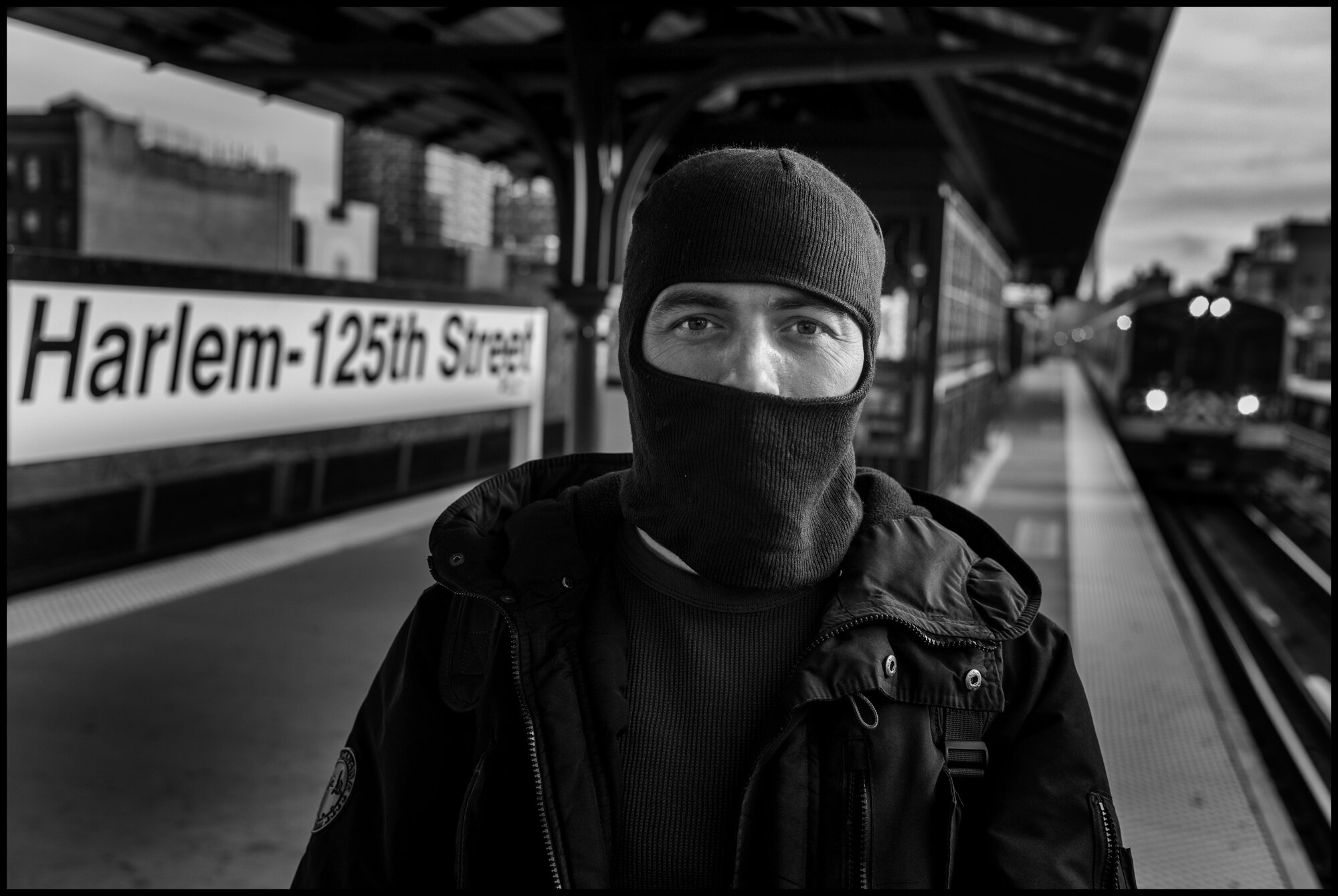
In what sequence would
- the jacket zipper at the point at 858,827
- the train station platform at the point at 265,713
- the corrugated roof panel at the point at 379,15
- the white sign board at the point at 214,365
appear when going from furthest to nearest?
1. the corrugated roof panel at the point at 379,15
2. the white sign board at the point at 214,365
3. the train station platform at the point at 265,713
4. the jacket zipper at the point at 858,827

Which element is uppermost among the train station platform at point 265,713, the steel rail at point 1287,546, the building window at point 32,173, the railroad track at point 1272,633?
the building window at point 32,173

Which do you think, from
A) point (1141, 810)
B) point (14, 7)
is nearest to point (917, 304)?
point (1141, 810)

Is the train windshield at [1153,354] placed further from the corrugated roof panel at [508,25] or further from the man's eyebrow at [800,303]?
the man's eyebrow at [800,303]

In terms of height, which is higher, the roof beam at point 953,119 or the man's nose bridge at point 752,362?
the roof beam at point 953,119

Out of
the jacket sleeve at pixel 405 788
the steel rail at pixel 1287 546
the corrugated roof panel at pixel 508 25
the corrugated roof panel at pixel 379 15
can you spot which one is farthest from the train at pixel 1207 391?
the jacket sleeve at pixel 405 788

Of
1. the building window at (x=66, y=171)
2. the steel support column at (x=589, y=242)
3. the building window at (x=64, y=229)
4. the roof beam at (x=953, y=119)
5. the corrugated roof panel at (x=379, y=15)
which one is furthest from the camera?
the building window at (x=64, y=229)

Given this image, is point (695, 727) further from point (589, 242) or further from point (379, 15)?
point (379, 15)

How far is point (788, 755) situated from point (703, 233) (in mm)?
651

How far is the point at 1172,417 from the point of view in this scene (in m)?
16.2

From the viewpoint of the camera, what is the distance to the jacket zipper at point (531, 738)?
1.41 meters

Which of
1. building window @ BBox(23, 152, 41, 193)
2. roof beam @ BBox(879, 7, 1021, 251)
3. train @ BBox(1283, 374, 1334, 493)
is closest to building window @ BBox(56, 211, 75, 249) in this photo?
building window @ BBox(23, 152, 41, 193)

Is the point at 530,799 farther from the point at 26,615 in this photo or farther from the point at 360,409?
the point at 26,615

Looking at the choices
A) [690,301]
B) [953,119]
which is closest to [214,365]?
[690,301]

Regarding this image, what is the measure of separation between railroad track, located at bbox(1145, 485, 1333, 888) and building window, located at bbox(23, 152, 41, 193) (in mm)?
41508
